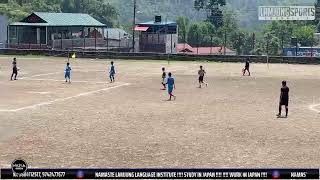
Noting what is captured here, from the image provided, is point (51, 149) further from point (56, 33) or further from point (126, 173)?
point (56, 33)

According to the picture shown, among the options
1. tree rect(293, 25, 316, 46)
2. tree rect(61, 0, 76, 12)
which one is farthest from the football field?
tree rect(61, 0, 76, 12)

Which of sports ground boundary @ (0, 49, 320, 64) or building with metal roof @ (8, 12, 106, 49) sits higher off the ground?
building with metal roof @ (8, 12, 106, 49)

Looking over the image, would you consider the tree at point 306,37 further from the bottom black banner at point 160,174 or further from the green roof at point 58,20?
the bottom black banner at point 160,174

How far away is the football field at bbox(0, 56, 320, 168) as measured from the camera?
1331 centimetres

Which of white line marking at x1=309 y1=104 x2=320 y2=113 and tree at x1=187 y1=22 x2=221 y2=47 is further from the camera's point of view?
tree at x1=187 y1=22 x2=221 y2=47

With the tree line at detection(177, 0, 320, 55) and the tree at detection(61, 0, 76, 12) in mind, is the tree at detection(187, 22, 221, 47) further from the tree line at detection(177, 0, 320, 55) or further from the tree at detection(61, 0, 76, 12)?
the tree at detection(61, 0, 76, 12)

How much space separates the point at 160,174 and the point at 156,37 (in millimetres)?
67246

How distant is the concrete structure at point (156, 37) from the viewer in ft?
253

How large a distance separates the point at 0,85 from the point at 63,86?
11.8ft

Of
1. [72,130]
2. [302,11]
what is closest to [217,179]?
[72,130]

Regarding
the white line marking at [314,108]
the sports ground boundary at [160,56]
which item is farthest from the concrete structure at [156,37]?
the white line marking at [314,108]

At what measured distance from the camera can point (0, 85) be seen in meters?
30.5

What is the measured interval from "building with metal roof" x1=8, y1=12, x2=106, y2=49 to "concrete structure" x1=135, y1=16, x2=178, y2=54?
7613 millimetres

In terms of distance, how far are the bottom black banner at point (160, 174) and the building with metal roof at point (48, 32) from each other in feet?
183
